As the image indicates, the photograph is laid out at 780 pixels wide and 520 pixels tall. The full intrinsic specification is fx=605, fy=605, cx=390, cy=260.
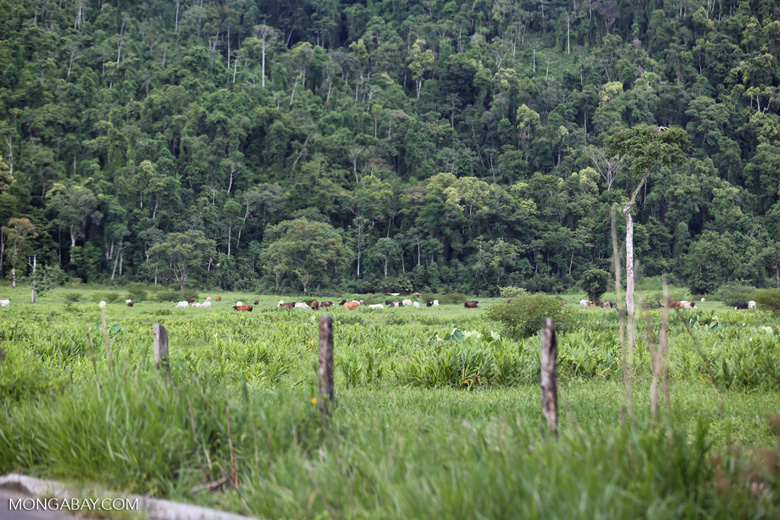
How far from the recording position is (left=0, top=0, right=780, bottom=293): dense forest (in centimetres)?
5328

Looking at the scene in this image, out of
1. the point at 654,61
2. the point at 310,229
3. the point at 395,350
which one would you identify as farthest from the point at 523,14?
the point at 395,350

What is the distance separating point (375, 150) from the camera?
6906 centimetres

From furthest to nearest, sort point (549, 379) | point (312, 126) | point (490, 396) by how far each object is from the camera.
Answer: point (312, 126) < point (490, 396) < point (549, 379)

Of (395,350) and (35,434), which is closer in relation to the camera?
(35,434)

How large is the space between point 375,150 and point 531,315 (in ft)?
182

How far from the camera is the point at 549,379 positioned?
11.8ft

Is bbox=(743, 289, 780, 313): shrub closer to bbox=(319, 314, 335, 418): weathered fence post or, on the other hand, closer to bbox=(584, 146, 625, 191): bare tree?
bbox=(319, 314, 335, 418): weathered fence post

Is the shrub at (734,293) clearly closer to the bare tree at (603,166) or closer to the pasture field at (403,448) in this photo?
the bare tree at (603,166)

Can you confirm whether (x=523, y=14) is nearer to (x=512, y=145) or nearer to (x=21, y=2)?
(x=512, y=145)

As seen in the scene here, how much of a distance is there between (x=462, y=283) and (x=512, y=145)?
2562cm

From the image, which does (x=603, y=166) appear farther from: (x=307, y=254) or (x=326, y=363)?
(x=326, y=363)

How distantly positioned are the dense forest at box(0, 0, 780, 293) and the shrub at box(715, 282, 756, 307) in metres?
4.86

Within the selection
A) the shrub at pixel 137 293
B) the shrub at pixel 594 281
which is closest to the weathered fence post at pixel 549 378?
the shrub at pixel 594 281

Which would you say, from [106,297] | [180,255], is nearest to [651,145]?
[106,297]
